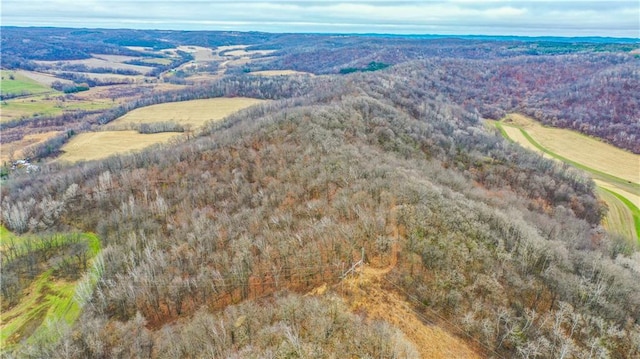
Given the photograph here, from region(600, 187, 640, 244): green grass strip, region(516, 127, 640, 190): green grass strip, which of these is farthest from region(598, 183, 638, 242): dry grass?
region(516, 127, 640, 190): green grass strip

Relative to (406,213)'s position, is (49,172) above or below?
below

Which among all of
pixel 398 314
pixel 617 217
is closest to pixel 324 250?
pixel 398 314

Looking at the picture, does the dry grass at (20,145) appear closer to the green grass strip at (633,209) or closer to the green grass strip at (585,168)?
the green grass strip at (633,209)

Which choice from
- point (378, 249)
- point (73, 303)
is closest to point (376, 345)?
point (378, 249)

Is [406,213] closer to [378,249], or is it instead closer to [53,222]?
[378,249]

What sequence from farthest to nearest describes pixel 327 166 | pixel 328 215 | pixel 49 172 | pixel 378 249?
pixel 49 172 < pixel 327 166 < pixel 328 215 < pixel 378 249

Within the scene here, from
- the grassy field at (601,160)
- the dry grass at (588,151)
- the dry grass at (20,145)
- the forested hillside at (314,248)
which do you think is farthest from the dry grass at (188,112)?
the dry grass at (588,151)

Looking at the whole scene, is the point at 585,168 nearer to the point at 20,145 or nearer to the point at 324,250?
the point at 324,250

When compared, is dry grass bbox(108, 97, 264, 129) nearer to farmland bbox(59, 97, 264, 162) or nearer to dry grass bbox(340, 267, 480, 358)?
farmland bbox(59, 97, 264, 162)
